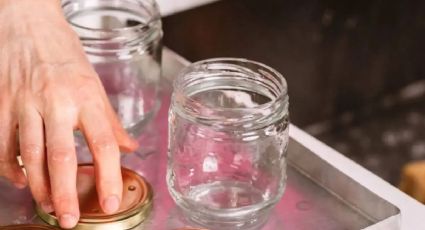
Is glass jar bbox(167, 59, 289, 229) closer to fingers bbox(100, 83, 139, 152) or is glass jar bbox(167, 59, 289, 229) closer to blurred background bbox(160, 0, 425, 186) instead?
fingers bbox(100, 83, 139, 152)

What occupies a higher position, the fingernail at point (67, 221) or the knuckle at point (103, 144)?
the knuckle at point (103, 144)

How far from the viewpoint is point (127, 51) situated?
921 mm

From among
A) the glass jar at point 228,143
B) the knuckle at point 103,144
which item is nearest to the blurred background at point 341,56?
the glass jar at point 228,143

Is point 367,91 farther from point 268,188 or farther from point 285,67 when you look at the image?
point 268,188

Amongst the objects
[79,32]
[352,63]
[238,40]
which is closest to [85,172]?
[79,32]

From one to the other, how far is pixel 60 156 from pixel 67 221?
0.05 m

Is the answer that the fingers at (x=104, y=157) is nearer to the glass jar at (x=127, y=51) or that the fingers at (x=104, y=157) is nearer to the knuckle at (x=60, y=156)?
the knuckle at (x=60, y=156)

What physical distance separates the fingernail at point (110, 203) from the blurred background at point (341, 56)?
44 centimetres

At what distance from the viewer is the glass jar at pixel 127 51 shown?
0.90 metres

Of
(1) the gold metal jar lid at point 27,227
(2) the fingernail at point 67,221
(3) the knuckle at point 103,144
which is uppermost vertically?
(3) the knuckle at point 103,144

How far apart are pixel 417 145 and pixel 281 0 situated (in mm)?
405

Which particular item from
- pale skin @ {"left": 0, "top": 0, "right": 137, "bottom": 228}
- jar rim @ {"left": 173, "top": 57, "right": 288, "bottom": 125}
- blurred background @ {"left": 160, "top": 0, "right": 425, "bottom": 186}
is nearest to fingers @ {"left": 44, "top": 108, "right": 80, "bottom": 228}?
pale skin @ {"left": 0, "top": 0, "right": 137, "bottom": 228}

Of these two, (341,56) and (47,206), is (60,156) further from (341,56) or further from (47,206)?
(341,56)

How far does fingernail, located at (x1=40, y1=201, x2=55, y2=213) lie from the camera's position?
0.75 m
